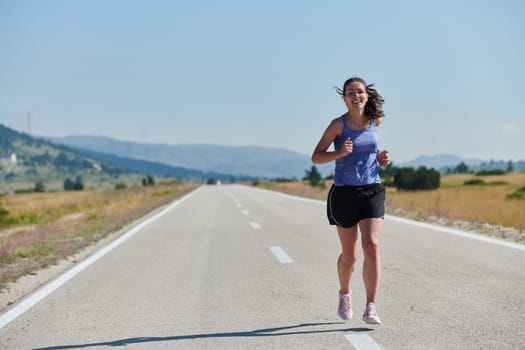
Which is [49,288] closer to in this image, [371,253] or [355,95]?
[371,253]

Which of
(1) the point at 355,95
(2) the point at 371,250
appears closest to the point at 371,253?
(2) the point at 371,250

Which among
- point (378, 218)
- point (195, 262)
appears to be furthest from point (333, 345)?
point (195, 262)

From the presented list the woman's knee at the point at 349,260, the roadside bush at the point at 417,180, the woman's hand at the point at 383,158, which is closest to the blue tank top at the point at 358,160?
the woman's hand at the point at 383,158

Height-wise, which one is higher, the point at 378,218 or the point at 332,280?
the point at 378,218

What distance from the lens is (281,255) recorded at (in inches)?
385

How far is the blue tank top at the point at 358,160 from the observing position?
5031mm

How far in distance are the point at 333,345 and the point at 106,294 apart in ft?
10.8

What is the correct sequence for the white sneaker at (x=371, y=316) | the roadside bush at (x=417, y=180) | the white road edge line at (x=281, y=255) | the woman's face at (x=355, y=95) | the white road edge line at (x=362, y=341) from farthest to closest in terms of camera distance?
the roadside bush at (x=417, y=180) → the white road edge line at (x=281, y=255) → the woman's face at (x=355, y=95) → the white sneaker at (x=371, y=316) → the white road edge line at (x=362, y=341)

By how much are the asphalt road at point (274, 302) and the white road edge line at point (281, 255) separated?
0.06 ft

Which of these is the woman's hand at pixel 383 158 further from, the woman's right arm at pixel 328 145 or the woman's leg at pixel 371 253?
the woman's leg at pixel 371 253

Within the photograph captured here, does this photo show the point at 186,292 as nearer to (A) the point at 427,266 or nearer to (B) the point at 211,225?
(A) the point at 427,266

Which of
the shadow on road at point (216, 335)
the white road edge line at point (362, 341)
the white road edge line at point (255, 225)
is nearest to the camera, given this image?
the white road edge line at point (362, 341)

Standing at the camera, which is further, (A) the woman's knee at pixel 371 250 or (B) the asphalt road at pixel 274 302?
(A) the woman's knee at pixel 371 250

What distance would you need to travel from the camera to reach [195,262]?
9.29 metres
